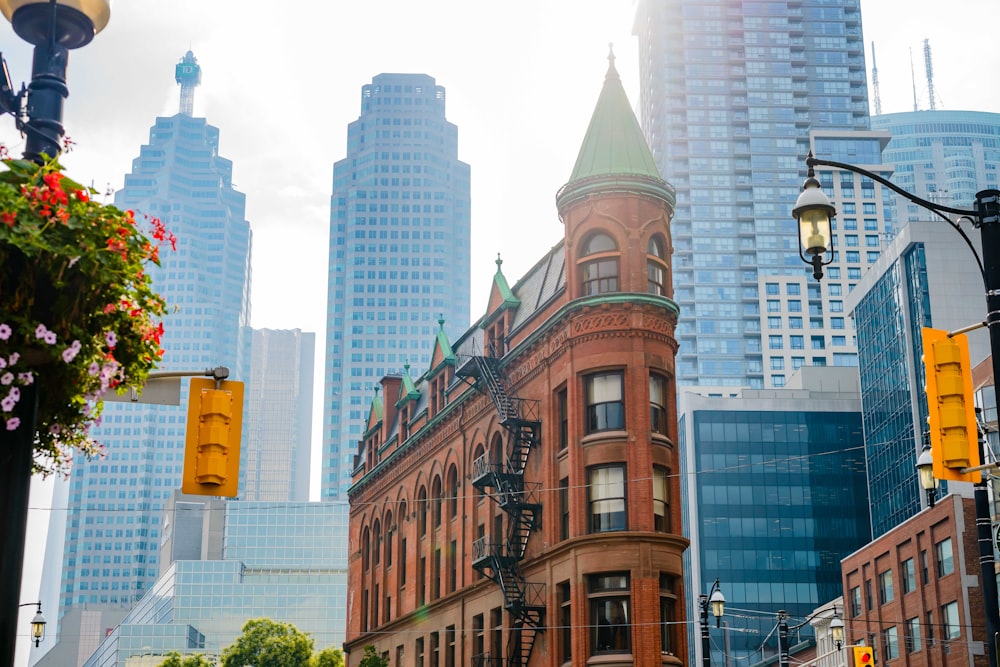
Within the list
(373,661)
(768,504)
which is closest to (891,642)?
(373,661)

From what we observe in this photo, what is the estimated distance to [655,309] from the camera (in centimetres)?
5350

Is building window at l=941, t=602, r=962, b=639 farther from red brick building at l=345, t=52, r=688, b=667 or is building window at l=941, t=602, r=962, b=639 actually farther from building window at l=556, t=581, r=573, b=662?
building window at l=556, t=581, r=573, b=662

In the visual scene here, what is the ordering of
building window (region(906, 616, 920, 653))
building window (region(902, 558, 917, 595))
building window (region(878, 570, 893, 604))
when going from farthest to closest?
building window (region(878, 570, 893, 604)) < building window (region(902, 558, 917, 595)) < building window (region(906, 616, 920, 653))

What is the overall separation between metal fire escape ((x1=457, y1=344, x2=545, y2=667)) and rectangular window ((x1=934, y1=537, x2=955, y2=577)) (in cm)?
3669

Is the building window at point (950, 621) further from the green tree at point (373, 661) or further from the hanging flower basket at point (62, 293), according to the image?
the hanging flower basket at point (62, 293)

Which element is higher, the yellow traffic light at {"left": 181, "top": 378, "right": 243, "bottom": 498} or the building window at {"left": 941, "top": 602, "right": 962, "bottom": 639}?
the building window at {"left": 941, "top": 602, "right": 962, "bottom": 639}

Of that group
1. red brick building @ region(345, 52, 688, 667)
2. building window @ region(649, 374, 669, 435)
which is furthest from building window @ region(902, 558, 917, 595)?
building window @ region(649, 374, 669, 435)

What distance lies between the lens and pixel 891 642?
92500mm

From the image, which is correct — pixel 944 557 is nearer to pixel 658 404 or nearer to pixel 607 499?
pixel 658 404

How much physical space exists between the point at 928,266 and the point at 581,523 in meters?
92.7

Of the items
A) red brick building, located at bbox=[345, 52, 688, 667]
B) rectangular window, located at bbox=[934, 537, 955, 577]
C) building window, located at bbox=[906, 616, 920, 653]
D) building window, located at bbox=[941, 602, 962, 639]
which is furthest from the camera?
building window, located at bbox=[906, 616, 920, 653]

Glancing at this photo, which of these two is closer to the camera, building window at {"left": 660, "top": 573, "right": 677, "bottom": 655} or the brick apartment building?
building window at {"left": 660, "top": 573, "right": 677, "bottom": 655}

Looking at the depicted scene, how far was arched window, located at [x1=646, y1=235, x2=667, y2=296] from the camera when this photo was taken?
179ft

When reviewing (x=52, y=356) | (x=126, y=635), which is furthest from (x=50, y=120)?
(x=126, y=635)
